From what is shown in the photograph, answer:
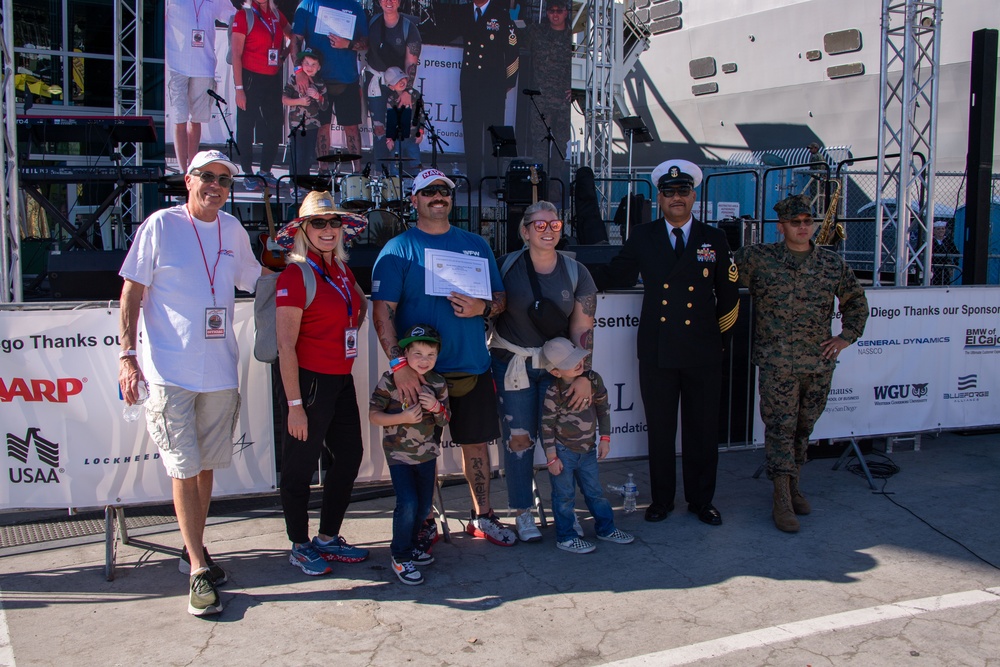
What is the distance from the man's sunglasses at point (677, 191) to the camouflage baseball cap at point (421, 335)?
175 cm

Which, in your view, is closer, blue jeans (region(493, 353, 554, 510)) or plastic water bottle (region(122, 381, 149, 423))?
plastic water bottle (region(122, 381, 149, 423))

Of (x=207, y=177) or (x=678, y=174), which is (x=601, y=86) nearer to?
(x=678, y=174)

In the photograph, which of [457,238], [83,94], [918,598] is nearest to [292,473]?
[457,238]

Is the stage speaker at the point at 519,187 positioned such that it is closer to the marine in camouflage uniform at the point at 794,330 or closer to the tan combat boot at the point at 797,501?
the marine in camouflage uniform at the point at 794,330

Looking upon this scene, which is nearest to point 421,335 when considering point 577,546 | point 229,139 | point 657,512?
point 577,546

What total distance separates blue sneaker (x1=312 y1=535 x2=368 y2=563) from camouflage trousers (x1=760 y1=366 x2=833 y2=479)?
→ 2.62m

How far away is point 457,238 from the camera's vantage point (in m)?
4.41

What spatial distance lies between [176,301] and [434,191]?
4.66 feet

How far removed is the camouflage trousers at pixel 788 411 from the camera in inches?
197

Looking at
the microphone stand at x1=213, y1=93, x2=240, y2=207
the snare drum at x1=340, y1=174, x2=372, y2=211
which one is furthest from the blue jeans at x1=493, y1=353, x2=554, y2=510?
the microphone stand at x1=213, y1=93, x2=240, y2=207

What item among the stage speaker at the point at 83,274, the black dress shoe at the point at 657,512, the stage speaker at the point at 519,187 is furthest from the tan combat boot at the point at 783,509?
the stage speaker at the point at 83,274

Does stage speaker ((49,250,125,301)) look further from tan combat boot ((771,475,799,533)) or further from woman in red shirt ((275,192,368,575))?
tan combat boot ((771,475,799,533))

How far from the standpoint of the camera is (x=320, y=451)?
4160mm

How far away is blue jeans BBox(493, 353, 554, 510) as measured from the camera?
4.57 m
